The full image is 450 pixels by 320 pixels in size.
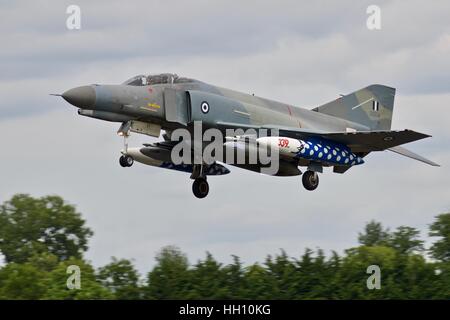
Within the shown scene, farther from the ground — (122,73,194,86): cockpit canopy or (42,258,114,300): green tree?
(122,73,194,86): cockpit canopy

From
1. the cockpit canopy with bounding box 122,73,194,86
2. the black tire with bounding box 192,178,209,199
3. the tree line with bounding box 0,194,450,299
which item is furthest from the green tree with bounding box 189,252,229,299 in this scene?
the cockpit canopy with bounding box 122,73,194,86

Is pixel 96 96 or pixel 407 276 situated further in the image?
pixel 407 276

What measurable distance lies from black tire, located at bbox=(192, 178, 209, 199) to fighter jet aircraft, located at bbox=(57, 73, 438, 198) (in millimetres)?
26

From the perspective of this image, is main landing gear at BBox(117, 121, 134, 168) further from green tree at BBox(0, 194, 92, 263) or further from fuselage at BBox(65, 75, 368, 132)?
green tree at BBox(0, 194, 92, 263)

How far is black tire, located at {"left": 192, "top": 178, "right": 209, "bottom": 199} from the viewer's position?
36969mm

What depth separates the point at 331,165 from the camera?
120ft

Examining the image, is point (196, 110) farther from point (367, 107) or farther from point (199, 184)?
point (367, 107)

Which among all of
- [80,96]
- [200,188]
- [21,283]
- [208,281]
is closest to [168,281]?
[208,281]

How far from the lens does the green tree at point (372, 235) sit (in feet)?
257

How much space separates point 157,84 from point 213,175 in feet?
13.1
